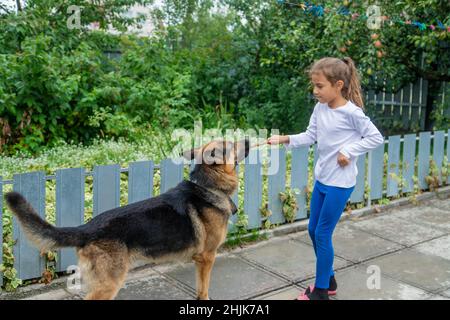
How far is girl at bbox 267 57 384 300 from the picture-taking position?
3.70 meters

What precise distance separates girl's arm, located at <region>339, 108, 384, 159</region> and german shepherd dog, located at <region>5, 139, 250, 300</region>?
0.80 m

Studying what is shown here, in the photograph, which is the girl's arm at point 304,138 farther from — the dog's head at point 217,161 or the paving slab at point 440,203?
the paving slab at point 440,203

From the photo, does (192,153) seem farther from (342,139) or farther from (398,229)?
(398,229)

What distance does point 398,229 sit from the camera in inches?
232

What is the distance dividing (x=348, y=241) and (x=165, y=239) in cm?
262

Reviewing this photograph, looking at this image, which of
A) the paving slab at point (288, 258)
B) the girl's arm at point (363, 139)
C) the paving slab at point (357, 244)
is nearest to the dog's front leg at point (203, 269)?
the paving slab at point (288, 258)

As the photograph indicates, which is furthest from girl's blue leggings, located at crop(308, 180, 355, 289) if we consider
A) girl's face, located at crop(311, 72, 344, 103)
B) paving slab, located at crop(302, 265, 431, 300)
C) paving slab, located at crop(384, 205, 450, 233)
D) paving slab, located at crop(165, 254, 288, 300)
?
paving slab, located at crop(384, 205, 450, 233)

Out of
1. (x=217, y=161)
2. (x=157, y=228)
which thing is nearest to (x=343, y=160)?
(x=217, y=161)

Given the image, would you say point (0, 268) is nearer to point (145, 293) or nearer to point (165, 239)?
point (145, 293)

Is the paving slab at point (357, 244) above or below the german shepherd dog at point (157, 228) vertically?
below

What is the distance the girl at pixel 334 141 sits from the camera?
12.1ft

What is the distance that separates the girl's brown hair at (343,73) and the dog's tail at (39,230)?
6.77 feet

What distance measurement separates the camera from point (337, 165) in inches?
149
